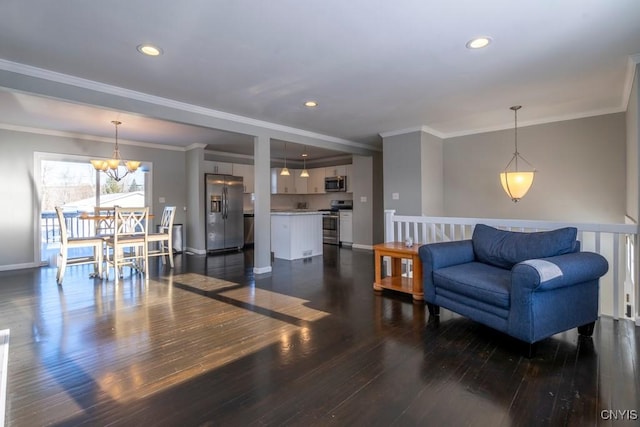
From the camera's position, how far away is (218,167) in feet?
25.5

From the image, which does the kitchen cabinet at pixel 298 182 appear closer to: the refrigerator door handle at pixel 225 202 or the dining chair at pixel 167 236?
the refrigerator door handle at pixel 225 202

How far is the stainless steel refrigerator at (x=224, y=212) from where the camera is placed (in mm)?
7109

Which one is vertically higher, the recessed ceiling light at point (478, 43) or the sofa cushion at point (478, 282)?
the recessed ceiling light at point (478, 43)

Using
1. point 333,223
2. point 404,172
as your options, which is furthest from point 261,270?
point 333,223

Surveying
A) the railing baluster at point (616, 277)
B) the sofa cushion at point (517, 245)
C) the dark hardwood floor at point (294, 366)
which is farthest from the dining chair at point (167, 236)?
the railing baluster at point (616, 277)

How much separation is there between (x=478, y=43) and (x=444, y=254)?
5.87ft

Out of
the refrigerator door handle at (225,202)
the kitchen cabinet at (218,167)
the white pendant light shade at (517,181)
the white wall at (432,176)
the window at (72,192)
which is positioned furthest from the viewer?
the kitchen cabinet at (218,167)

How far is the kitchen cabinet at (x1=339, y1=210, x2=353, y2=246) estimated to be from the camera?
25.8 ft

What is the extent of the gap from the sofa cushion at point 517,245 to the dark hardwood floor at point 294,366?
65 cm

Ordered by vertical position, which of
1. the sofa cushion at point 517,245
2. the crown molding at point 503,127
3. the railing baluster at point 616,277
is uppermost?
the crown molding at point 503,127

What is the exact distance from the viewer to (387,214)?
4.63 meters

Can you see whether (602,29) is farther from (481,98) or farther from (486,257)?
(486,257)

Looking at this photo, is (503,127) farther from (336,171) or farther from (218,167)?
(218,167)

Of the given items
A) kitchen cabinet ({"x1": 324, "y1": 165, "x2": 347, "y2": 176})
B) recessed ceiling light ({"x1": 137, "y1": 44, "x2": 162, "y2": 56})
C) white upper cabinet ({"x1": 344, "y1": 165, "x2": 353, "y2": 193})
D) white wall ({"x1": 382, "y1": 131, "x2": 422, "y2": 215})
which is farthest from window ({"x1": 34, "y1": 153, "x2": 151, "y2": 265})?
white wall ({"x1": 382, "y1": 131, "x2": 422, "y2": 215})
